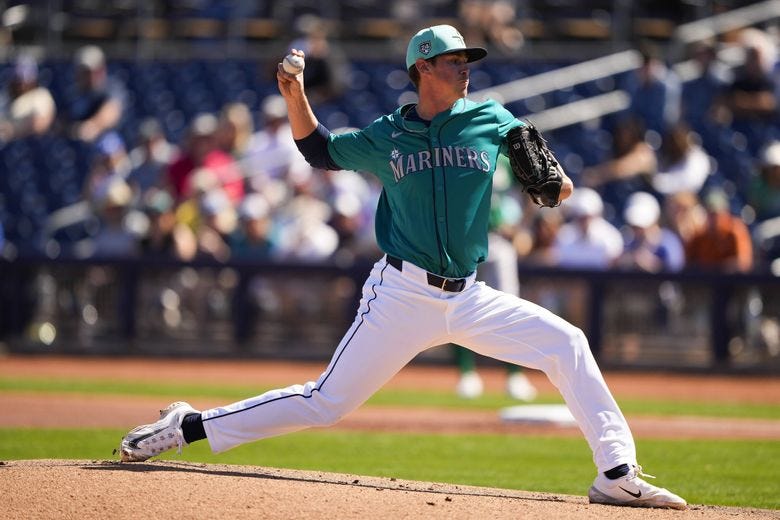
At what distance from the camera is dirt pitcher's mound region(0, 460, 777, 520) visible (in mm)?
5527

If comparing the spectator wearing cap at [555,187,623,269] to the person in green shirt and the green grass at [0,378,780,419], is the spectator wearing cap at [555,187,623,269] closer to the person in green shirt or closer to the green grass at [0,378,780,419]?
the green grass at [0,378,780,419]

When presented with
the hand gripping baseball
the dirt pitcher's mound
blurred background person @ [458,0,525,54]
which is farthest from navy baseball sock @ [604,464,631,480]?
blurred background person @ [458,0,525,54]

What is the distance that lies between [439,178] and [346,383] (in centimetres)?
103

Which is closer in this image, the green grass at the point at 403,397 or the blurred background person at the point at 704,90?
the green grass at the point at 403,397

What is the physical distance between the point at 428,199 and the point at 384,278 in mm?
430

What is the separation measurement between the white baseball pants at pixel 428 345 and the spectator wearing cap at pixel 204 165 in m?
10.3

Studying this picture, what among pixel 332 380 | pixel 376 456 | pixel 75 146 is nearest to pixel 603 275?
pixel 376 456

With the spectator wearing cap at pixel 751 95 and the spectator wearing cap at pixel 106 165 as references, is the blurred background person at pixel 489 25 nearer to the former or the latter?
the spectator wearing cap at pixel 751 95

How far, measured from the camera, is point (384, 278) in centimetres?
618

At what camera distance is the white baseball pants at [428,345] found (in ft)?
19.6

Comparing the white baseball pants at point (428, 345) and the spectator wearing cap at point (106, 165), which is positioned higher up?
the spectator wearing cap at point (106, 165)

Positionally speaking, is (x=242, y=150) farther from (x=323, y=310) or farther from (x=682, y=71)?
(x=682, y=71)

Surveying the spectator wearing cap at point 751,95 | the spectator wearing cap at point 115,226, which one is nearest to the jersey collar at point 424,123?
the spectator wearing cap at point 115,226

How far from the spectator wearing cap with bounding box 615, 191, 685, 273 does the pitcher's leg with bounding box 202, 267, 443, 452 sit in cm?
869
